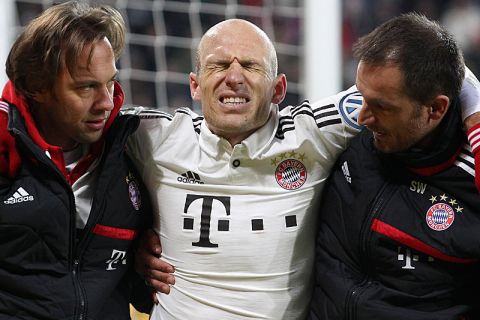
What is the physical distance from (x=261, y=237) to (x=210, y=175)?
20 cm

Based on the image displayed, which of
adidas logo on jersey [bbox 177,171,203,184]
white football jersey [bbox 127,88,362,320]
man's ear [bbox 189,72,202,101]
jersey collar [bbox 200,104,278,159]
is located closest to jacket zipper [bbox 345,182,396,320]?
white football jersey [bbox 127,88,362,320]

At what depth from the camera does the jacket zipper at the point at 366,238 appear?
188 cm

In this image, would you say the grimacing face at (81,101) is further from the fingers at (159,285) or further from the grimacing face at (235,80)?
the fingers at (159,285)

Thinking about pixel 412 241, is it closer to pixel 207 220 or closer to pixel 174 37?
pixel 207 220

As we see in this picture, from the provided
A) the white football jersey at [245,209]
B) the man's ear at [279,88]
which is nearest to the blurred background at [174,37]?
the man's ear at [279,88]

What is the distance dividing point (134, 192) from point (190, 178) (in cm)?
14

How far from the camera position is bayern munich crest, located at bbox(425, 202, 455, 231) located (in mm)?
1843

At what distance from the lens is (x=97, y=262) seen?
196cm

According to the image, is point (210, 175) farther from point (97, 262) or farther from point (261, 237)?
point (97, 262)

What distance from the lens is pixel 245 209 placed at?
2.05m

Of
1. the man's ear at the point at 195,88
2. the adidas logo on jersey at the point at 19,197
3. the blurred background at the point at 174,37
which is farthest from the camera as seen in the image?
the blurred background at the point at 174,37

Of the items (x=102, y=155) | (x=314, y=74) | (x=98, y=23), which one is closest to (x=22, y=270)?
(x=102, y=155)

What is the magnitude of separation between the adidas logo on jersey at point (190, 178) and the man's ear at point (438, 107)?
0.60 metres

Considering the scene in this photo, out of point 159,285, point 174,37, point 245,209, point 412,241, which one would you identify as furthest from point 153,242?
point 174,37
